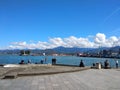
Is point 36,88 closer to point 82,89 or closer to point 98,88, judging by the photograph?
point 82,89

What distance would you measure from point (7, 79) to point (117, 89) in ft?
24.4

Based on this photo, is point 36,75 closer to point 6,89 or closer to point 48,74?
point 48,74

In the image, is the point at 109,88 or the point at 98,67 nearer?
the point at 109,88

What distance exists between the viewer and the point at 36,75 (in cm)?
1911

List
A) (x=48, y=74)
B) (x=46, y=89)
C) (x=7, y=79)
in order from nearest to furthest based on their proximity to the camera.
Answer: (x=46, y=89) → (x=7, y=79) → (x=48, y=74)

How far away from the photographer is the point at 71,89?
497 inches

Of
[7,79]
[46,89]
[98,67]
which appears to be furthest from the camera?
[98,67]

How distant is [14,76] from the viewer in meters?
17.1

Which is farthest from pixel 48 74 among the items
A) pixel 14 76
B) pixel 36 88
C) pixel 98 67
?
pixel 98 67

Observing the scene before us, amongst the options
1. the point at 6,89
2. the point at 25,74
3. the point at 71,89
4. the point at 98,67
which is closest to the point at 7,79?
the point at 25,74

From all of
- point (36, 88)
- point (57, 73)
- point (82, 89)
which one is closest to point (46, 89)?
point (36, 88)

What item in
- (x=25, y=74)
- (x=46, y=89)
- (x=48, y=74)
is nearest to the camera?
(x=46, y=89)

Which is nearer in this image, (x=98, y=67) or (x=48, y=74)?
(x=48, y=74)

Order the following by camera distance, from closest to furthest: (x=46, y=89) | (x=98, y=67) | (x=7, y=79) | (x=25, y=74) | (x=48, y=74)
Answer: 1. (x=46, y=89)
2. (x=7, y=79)
3. (x=25, y=74)
4. (x=48, y=74)
5. (x=98, y=67)
